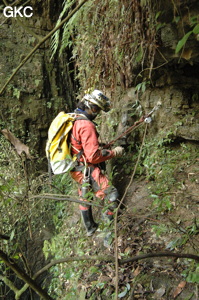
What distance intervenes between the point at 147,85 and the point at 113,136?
4.09 ft

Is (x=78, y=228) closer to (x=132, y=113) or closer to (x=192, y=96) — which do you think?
(x=132, y=113)

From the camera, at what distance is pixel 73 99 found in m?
9.21

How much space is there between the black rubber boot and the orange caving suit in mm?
103

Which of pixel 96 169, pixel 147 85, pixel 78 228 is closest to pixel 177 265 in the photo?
pixel 96 169

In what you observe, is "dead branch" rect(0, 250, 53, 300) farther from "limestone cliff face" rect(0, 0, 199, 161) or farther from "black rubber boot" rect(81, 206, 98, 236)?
"limestone cliff face" rect(0, 0, 199, 161)

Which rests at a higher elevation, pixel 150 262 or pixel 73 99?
pixel 73 99

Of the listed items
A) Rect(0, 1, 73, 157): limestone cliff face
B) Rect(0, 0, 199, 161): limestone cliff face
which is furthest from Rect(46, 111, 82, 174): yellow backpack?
Rect(0, 1, 73, 157): limestone cliff face

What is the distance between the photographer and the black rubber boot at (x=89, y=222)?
4457 mm

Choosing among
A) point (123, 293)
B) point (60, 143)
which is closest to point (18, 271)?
point (123, 293)

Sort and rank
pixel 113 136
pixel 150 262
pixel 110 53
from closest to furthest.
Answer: pixel 150 262 → pixel 110 53 → pixel 113 136

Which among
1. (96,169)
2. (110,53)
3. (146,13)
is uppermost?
(146,13)

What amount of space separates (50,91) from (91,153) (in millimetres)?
5414

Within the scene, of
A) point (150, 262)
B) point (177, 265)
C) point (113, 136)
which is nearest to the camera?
point (177, 265)

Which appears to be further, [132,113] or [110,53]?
[132,113]
